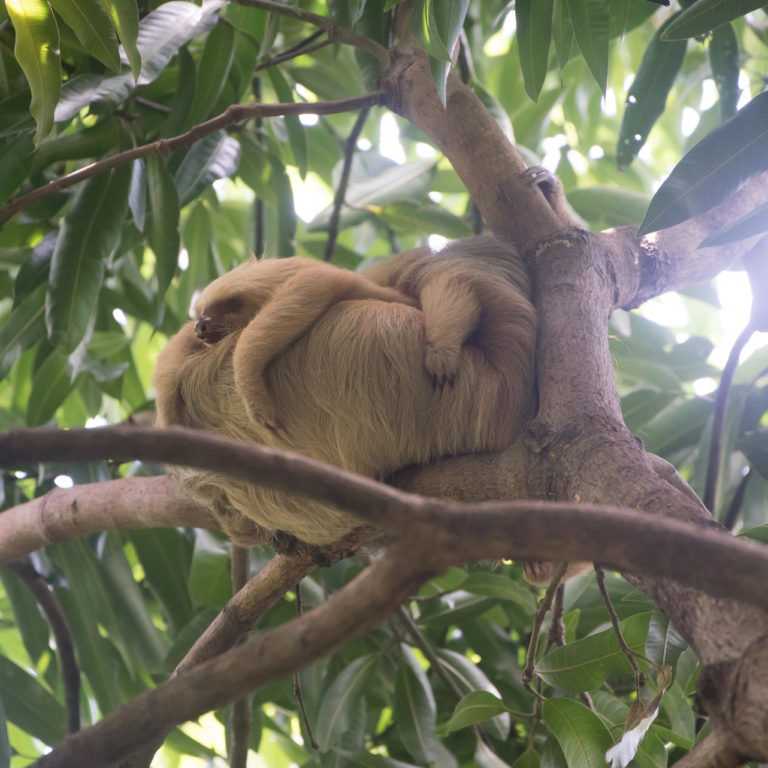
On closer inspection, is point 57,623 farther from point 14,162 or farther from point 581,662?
point 581,662

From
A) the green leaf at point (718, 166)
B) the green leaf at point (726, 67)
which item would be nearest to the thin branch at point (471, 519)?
the green leaf at point (718, 166)

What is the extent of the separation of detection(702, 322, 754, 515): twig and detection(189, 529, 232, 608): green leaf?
145 cm

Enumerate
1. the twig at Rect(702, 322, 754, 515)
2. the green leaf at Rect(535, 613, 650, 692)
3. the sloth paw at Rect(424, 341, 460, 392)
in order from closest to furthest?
the sloth paw at Rect(424, 341, 460, 392), the green leaf at Rect(535, 613, 650, 692), the twig at Rect(702, 322, 754, 515)

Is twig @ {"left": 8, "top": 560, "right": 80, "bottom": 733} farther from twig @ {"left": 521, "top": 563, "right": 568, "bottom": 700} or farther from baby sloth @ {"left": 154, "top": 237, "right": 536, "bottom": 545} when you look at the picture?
twig @ {"left": 521, "top": 563, "right": 568, "bottom": 700}

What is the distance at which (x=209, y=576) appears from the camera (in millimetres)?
2508

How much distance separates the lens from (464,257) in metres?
2.04

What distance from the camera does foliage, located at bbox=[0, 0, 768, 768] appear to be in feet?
6.04

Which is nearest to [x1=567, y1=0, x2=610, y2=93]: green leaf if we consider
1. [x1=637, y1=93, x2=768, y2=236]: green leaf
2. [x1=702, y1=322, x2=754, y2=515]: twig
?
[x1=637, y1=93, x2=768, y2=236]: green leaf

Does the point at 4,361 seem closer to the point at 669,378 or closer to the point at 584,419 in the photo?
the point at 584,419

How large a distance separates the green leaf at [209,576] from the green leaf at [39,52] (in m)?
1.33

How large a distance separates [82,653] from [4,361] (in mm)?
1024

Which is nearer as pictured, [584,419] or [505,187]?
[584,419]

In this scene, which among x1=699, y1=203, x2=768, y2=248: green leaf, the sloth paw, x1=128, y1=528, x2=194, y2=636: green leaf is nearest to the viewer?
x1=699, y1=203, x2=768, y2=248: green leaf

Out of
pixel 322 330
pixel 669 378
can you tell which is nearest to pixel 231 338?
pixel 322 330
